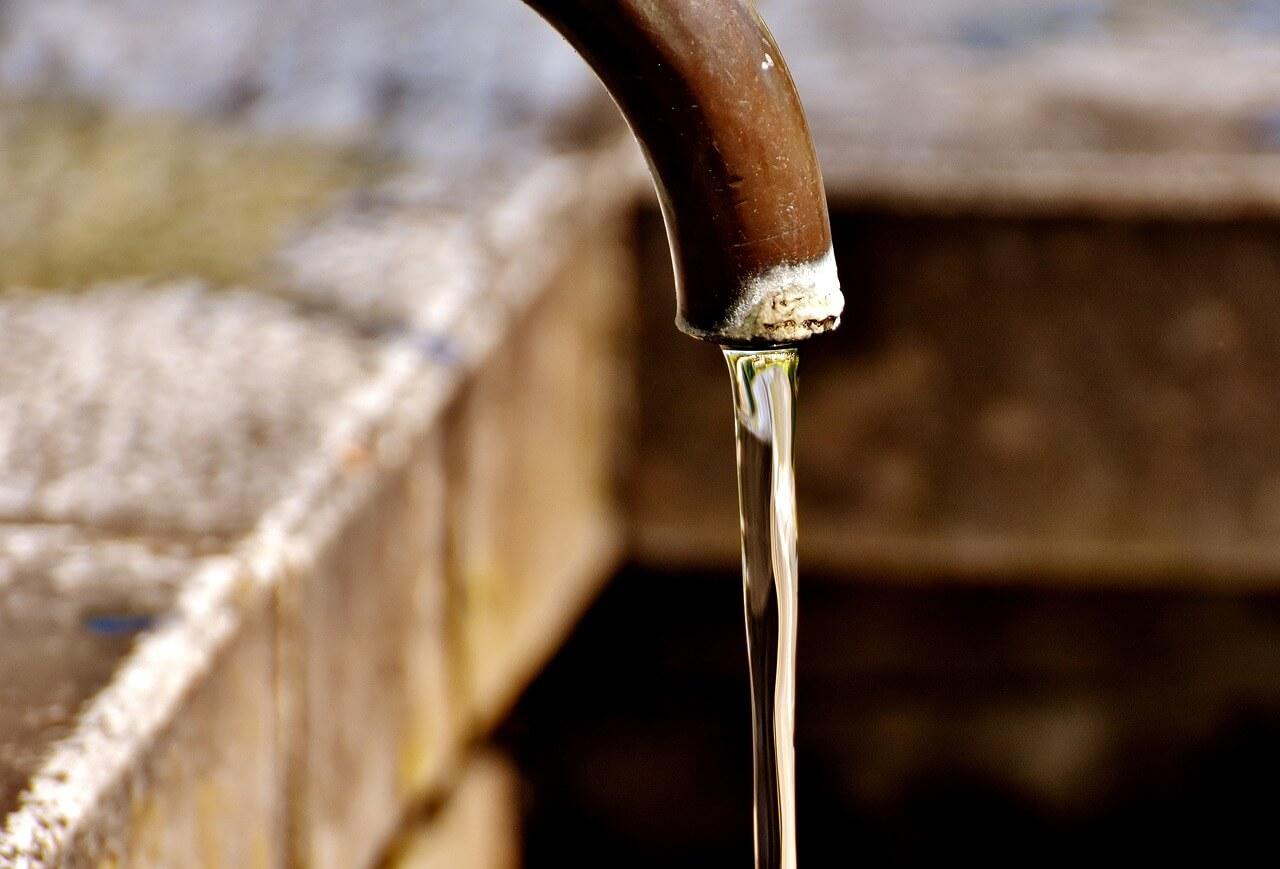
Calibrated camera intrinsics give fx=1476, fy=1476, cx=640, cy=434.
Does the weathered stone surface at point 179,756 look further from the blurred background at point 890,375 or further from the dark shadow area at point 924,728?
the dark shadow area at point 924,728

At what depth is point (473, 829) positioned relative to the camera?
59.2 inches

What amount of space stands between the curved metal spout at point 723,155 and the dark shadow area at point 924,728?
1292 millimetres

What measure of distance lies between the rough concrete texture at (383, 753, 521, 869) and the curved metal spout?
64cm

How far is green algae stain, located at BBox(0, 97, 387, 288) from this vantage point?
1225 mm

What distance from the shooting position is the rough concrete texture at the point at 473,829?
3.81 ft

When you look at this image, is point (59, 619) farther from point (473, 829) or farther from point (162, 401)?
point (473, 829)

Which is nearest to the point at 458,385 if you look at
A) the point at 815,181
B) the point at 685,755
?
the point at 815,181

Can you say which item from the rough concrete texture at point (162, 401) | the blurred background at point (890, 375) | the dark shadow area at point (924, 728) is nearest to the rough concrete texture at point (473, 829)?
the blurred background at point (890, 375)

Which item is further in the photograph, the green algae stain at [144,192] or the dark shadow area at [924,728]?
the dark shadow area at [924,728]

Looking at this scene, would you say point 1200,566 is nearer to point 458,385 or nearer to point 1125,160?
point 1125,160

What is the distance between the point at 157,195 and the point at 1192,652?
53.1 inches

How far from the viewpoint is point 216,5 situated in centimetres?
187

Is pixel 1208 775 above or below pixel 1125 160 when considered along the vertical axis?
below

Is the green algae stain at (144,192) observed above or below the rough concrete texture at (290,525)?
above
